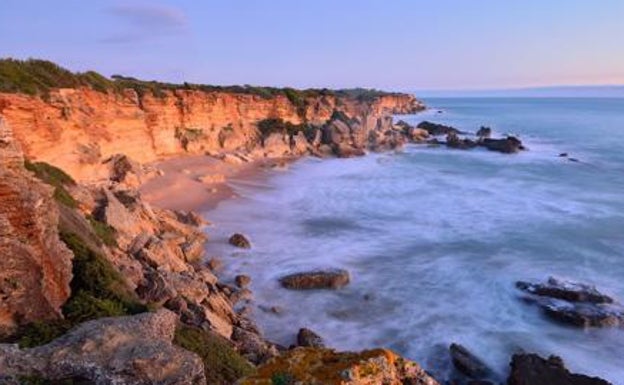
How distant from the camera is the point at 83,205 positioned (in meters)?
17.5

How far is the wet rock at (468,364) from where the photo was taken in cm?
1352

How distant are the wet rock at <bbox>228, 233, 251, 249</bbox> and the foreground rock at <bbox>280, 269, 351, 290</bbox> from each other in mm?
3811

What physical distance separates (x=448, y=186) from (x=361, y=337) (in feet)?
78.7

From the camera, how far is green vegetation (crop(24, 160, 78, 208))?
15547 millimetres

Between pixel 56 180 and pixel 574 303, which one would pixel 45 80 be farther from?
pixel 574 303

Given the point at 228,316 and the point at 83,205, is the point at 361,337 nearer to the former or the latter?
the point at 228,316

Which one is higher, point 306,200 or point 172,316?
point 172,316

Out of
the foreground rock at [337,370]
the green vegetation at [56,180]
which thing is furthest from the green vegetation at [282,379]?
the green vegetation at [56,180]

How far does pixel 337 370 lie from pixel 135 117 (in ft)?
103

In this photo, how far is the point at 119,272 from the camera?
11.4 meters

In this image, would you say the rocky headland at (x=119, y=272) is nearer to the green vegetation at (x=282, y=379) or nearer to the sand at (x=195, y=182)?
the green vegetation at (x=282, y=379)

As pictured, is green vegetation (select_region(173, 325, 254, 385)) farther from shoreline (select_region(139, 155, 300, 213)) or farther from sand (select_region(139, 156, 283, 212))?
sand (select_region(139, 156, 283, 212))

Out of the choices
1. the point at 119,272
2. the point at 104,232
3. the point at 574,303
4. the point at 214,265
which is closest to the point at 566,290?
the point at 574,303

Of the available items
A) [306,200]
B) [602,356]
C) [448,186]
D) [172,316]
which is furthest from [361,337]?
[448,186]
